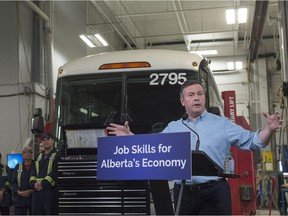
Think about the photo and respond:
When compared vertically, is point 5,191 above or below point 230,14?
below

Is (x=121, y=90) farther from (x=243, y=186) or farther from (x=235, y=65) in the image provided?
(x=235, y=65)

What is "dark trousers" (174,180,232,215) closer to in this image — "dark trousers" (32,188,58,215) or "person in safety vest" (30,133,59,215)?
"person in safety vest" (30,133,59,215)

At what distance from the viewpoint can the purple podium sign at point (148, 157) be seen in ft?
7.83

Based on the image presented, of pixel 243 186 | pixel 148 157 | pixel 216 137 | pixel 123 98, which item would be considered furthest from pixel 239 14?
pixel 148 157

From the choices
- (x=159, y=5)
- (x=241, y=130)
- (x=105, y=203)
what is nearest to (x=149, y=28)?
(x=159, y=5)

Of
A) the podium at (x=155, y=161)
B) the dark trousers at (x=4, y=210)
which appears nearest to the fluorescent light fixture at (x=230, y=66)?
the dark trousers at (x=4, y=210)

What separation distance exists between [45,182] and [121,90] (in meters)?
1.76

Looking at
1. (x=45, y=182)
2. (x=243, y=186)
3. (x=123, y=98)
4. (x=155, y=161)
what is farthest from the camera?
(x=243, y=186)

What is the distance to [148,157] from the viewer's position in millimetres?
2463

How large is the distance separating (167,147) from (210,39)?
15.9 m

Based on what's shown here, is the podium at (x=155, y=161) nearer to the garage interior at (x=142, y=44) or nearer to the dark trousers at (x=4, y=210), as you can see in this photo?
the garage interior at (x=142, y=44)

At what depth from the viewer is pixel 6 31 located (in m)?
10.6

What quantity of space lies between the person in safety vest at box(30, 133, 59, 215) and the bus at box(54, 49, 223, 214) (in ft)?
1.83

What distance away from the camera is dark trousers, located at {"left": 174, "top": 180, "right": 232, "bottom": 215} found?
2889 mm
